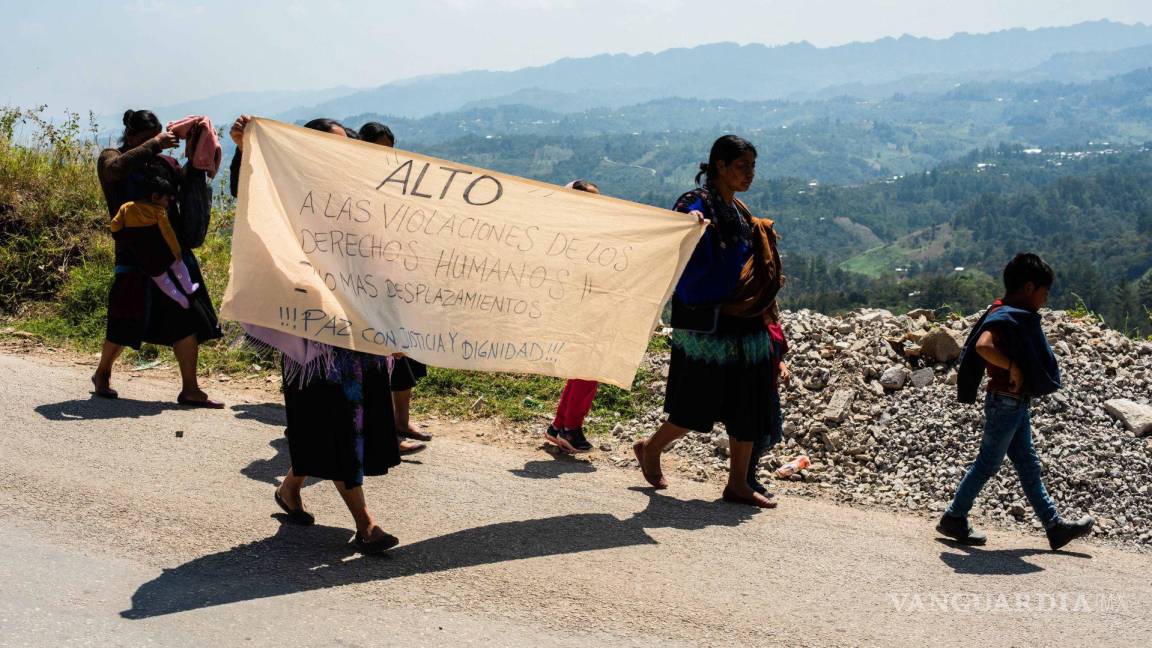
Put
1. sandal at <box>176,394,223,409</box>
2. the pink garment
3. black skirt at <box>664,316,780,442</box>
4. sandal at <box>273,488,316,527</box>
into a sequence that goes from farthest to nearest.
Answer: sandal at <box>176,394,223,409</box> < the pink garment < black skirt at <box>664,316,780,442</box> < sandal at <box>273,488,316,527</box>

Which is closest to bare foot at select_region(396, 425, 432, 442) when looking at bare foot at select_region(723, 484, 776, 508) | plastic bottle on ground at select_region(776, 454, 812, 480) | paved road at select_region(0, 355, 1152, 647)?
paved road at select_region(0, 355, 1152, 647)

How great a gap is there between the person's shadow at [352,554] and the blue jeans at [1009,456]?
114cm

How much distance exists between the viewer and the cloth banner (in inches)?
164

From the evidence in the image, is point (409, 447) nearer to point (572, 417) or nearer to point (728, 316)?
point (572, 417)

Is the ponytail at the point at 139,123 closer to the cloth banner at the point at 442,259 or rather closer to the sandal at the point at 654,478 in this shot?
the cloth banner at the point at 442,259

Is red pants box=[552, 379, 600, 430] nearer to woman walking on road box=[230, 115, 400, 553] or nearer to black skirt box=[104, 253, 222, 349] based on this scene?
woman walking on road box=[230, 115, 400, 553]

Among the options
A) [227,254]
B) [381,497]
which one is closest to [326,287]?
[381,497]

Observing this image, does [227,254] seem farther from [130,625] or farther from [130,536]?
[130,625]

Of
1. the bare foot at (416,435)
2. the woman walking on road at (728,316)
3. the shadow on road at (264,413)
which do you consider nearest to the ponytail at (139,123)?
the shadow on road at (264,413)

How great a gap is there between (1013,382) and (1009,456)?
0.41 meters

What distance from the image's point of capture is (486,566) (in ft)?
14.0

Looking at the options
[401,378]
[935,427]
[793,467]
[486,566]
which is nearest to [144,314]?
[401,378]

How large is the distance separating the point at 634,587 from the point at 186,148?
13.2 ft

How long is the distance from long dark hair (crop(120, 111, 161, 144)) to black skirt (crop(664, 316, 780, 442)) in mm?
3724
